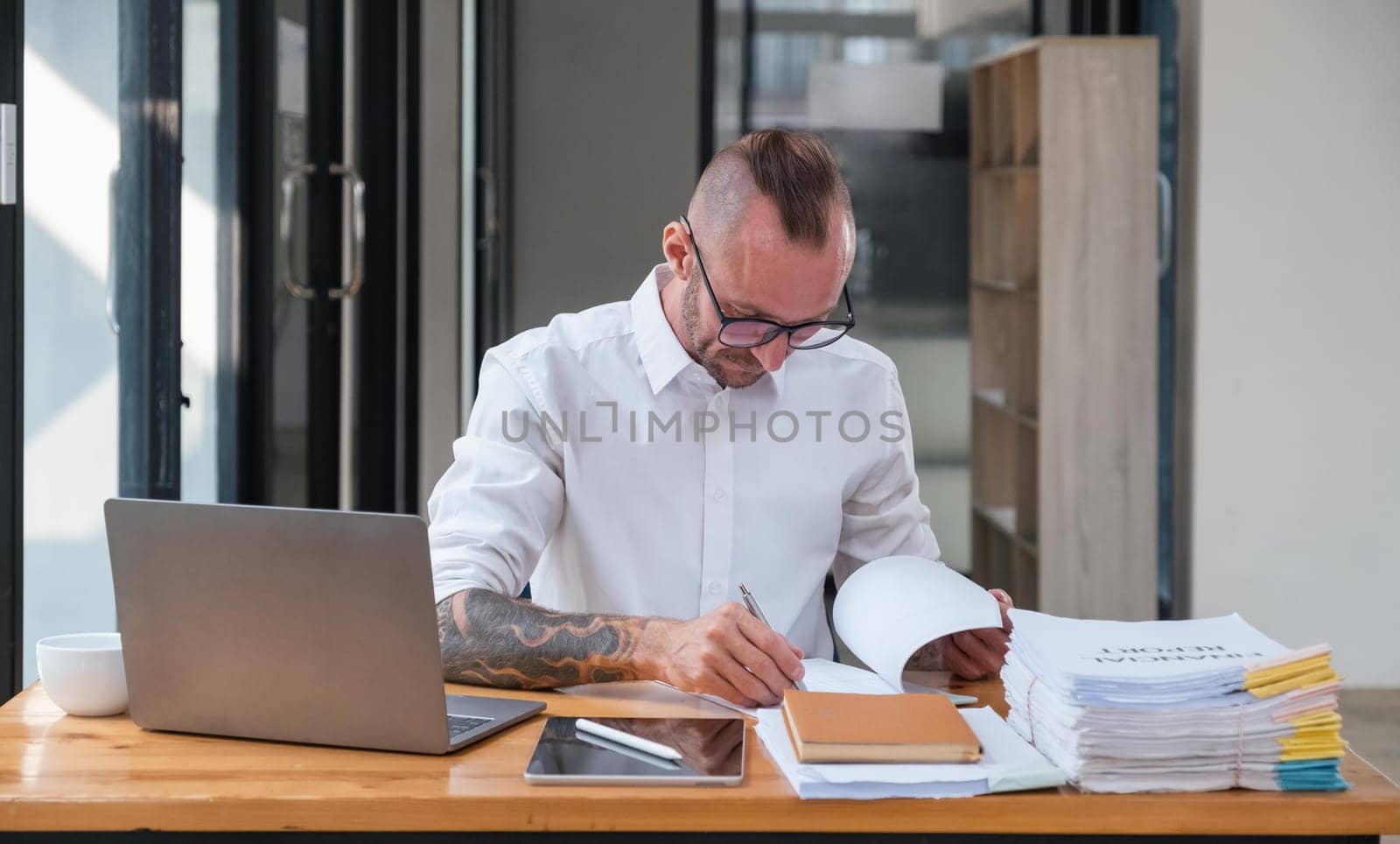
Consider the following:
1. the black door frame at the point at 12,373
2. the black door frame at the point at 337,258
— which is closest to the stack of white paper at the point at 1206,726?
the black door frame at the point at 12,373

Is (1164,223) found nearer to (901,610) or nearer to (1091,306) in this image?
(1091,306)

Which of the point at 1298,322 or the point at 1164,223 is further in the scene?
the point at 1164,223

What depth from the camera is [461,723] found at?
132cm

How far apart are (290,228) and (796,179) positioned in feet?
5.15

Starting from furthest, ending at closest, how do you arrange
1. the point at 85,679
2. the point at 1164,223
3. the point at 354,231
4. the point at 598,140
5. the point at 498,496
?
the point at 598,140 → the point at 1164,223 → the point at 354,231 → the point at 498,496 → the point at 85,679

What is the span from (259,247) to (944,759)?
2.10 meters

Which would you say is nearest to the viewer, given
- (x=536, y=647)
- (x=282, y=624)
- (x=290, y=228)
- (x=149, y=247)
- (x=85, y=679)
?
(x=282, y=624)

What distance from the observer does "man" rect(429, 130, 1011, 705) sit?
169cm

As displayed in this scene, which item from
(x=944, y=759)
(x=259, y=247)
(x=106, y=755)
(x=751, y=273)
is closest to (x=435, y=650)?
(x=106, y=755)

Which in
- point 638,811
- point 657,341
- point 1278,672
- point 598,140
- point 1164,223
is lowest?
point 638,811

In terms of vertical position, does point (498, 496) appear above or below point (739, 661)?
above

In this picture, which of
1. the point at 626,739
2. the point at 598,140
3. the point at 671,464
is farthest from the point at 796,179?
the point at 598,140

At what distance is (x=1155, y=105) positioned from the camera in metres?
4.12

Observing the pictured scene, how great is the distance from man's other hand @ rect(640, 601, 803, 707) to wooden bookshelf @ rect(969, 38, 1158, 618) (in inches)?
116
